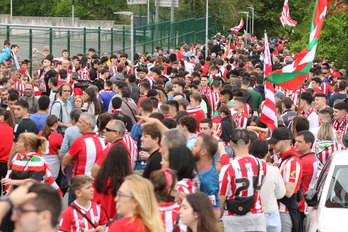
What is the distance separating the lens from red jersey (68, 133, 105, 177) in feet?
26.8

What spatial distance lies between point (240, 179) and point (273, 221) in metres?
0.90

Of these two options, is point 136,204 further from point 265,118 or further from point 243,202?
point 265,118

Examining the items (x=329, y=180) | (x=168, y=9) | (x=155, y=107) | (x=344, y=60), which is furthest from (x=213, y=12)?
(x=329, y=180)

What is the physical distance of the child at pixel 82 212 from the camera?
638 centimetres

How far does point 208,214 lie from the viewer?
4.97m

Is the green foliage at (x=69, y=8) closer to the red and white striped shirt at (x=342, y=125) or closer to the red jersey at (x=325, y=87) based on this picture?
the red jersey at (x=325, y=87)

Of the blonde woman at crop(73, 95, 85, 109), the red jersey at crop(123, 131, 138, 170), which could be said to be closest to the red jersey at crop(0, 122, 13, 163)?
the blonde woman at crop(73, 95, 85, 109)

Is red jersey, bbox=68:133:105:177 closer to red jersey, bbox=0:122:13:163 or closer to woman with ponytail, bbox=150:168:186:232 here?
red jersey, bbox=0:122:13:163

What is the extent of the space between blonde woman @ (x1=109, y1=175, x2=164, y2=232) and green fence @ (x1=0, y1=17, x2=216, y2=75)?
2056 cm

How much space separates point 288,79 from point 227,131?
130cm

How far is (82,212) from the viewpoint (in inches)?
255

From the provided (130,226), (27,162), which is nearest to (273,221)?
(130,226)

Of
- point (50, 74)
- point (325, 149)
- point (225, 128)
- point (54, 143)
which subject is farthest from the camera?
point (50, 74)

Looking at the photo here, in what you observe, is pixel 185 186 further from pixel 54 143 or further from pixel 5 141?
pixel 5 141
